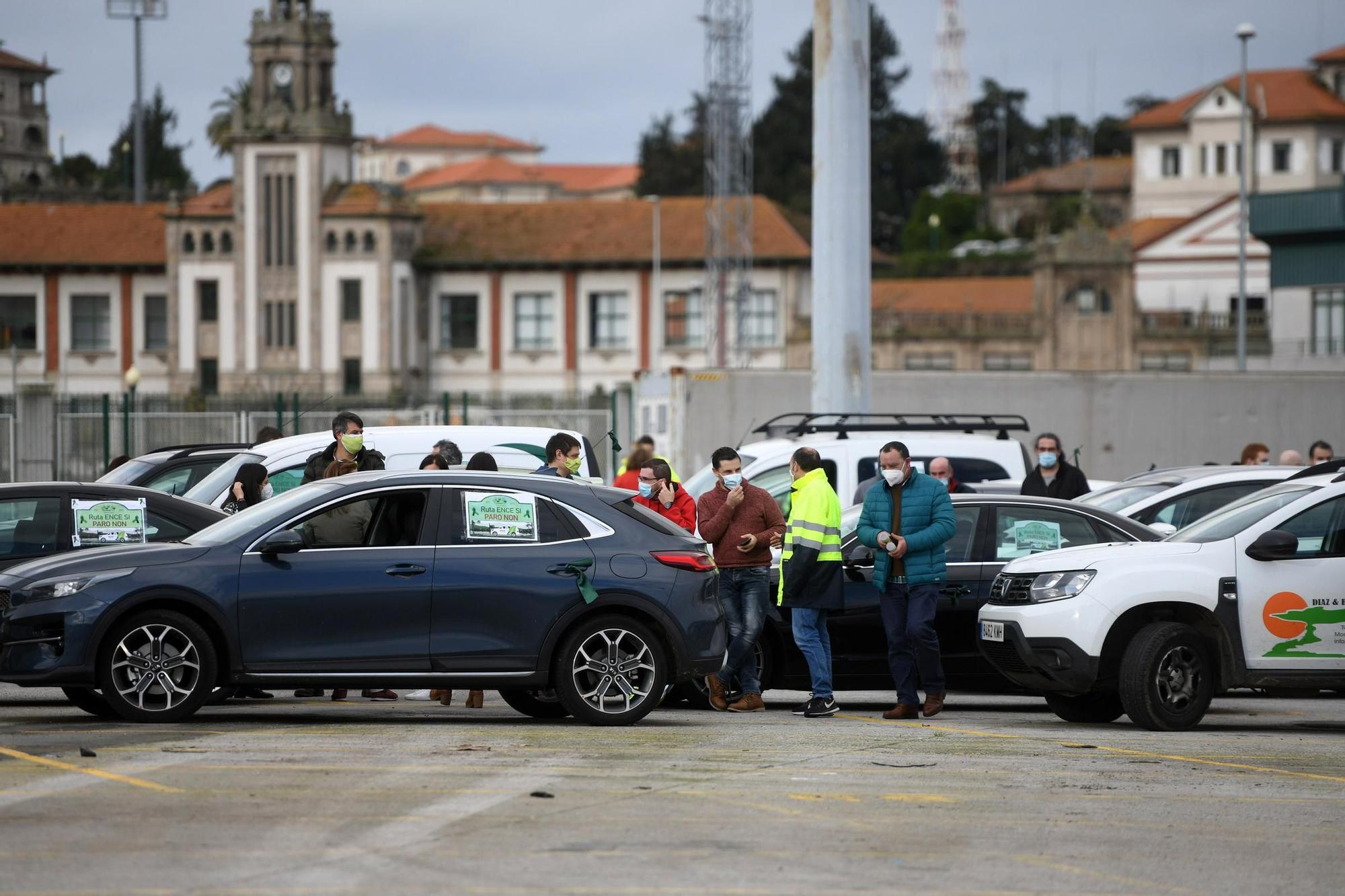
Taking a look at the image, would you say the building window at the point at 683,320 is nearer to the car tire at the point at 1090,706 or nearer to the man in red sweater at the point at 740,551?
the man in red sweater at the point at 740,551

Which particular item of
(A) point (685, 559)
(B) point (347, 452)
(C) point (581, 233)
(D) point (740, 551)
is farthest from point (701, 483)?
(C) point (581, 233)

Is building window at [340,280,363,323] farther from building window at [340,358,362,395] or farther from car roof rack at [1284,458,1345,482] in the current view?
car roof rack at [1284,458,1345,482]

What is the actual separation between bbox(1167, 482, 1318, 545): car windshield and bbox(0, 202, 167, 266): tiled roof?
239ft

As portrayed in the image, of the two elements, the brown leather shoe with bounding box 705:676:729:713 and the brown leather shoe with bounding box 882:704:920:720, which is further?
the brown leather shoe with bounding box 705:676:729:713

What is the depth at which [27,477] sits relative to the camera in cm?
3384

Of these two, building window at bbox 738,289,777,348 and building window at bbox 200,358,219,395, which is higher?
building window at bbox 738,289,777,348

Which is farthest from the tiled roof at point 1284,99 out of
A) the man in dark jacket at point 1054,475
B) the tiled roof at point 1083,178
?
the man in dark jacket at point 1054,475

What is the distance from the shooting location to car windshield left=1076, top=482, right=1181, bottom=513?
18.1 m

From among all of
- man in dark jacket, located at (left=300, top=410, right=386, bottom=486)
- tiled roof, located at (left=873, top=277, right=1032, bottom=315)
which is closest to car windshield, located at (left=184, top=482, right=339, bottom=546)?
man in dark jacket, located at (left=300, top=410, right=386, bottom=486)

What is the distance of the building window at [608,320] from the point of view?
267 ft

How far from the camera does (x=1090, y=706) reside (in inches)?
524

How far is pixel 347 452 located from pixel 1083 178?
119481mm

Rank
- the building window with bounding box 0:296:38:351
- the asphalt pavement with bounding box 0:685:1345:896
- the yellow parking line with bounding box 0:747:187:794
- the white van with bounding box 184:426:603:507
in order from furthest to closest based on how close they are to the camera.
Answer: the building window with bounding box 0:296:38:351 → the white van with bounding box 184:426:603:507 → the yellow parking line with bounding box 0:747:187:794 → the asphalt pavement with bounding box 0:685:1345:896

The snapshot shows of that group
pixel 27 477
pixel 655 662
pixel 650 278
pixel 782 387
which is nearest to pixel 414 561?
pixel 655 662
